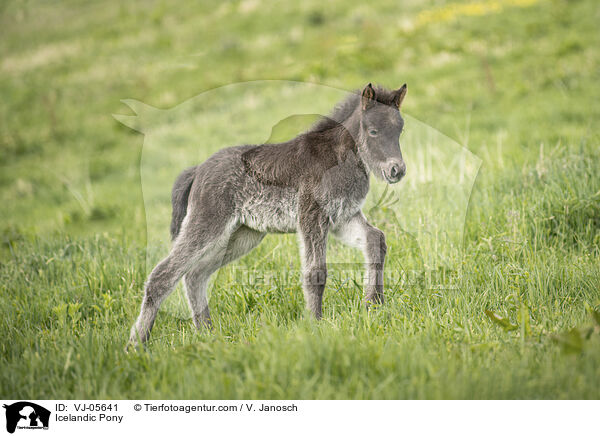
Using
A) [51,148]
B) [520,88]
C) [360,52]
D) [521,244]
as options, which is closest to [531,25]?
[520,88]

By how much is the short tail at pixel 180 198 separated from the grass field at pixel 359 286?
1.43 feet

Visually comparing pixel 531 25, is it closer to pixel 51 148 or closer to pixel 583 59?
pixel 583 59

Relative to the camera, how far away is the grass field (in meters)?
3.54

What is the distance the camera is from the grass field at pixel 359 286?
139 inches

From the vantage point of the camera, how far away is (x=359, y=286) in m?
5.29

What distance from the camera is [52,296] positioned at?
5777 mm

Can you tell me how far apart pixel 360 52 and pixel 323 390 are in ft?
42.7

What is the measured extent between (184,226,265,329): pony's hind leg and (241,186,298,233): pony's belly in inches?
12.8

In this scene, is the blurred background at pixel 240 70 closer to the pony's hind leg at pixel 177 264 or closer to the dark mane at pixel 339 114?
the dark mane at pixel 339 114

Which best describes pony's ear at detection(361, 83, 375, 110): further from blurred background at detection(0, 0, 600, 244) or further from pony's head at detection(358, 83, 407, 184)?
blurred background at detection(0, 0, 600, 244)
